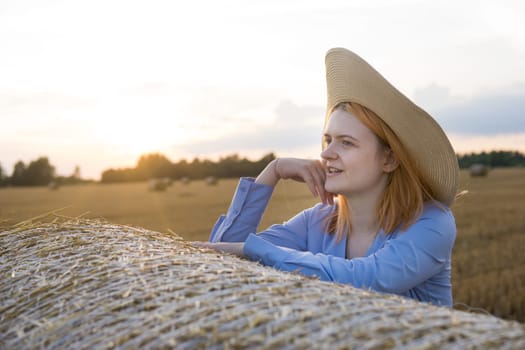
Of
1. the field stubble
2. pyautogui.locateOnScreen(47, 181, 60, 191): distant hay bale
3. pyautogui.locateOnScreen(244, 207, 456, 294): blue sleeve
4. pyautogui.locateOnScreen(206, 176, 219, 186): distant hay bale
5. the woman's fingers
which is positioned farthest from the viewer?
pyautogui.locateOnScreen(47, 181, 60, 191): distant hay bale

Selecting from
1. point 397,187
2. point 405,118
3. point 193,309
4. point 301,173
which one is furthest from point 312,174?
point 193,309

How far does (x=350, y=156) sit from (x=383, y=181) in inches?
10.9

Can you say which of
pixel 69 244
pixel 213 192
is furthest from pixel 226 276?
pixel 213 192

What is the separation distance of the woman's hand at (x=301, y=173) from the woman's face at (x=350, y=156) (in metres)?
0.19

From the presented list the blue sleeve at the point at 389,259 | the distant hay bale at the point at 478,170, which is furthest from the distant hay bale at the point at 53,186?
the blue sleeve at the point at 389,259

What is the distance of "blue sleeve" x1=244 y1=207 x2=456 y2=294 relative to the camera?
279 centimetres

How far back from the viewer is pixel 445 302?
3.39 meters

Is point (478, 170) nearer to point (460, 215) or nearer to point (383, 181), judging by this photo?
point (460, 215)

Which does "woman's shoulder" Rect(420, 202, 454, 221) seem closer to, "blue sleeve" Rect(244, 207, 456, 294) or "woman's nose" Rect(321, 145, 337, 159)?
"blue sleeve" Rect(244, 207, 456, 294)

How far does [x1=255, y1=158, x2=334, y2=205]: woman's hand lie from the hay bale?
0.91 meters

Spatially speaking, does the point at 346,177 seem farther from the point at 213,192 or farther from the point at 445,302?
the point at 213,192

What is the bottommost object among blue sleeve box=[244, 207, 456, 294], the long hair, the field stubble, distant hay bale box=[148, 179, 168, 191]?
the field stubble

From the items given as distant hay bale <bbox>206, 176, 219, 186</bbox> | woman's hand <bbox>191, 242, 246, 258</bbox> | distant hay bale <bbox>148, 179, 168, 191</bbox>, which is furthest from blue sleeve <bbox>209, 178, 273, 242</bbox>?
distant hay bale <bbox>206, 176, 219, 186</bbox>

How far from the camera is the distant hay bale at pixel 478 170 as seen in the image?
24266mm
